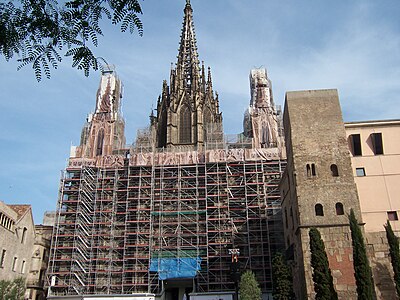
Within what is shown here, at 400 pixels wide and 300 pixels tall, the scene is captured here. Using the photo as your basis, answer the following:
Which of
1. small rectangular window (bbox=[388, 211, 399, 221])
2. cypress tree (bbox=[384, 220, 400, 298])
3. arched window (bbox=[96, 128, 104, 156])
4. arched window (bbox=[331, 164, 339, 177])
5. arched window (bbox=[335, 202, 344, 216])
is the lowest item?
cypress tree (bbox=[384, 220, 400, 298])

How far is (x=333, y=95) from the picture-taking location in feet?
88.0

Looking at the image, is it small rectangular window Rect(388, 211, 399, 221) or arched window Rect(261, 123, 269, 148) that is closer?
small rectangular window Rect(388, 211, 399, 221)

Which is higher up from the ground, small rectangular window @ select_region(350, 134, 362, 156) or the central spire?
the central spire

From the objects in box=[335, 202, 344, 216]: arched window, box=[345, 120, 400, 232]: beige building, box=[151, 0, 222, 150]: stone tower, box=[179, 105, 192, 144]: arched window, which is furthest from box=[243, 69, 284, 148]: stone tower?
box=[335, 202, 344, 216]: arched window

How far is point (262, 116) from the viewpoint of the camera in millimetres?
48031

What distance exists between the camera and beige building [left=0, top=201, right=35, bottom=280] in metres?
33.2

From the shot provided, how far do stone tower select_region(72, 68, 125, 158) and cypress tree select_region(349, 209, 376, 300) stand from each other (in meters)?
30.7

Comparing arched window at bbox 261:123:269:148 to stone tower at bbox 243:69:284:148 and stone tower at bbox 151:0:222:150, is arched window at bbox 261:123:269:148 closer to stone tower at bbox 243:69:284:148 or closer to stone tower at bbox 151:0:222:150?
stone tower at bbox 243:69:284:148

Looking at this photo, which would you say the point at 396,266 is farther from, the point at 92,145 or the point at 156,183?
the point at 92,145

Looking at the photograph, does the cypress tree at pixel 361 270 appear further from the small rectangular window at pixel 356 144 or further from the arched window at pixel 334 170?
the small rectangular window at pixel 356 144

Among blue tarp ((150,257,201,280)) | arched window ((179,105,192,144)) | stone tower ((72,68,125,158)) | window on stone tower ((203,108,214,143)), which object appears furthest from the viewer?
arched window ((179,105,192,144))

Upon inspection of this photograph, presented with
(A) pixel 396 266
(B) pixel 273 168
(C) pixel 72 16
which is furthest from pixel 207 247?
(C) pixel 72 16

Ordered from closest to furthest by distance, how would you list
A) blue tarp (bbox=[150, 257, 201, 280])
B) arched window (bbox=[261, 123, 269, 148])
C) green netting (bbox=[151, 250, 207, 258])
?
blue tarp (bbox=[150, 257, 201, 280]), green netting (bbox=[151, 250, 207, 258]), arched window (bbox=[261, 123, 269, 148])

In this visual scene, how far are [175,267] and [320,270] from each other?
18.7 meters
